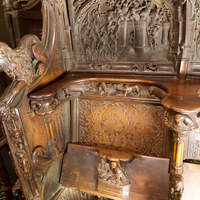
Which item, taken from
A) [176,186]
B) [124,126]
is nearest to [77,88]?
[124,126]

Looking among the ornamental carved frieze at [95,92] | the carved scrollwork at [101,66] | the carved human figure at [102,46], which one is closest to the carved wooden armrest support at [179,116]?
the ornamental carved frieze at [95,92]

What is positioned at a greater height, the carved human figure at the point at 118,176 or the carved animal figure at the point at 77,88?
the carved animal figure at the point at 77,88

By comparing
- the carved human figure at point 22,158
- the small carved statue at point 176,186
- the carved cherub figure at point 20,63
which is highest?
the carved cherub figure at point 20,63

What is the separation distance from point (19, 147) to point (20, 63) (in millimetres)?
532

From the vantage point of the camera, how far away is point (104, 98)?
1.58 metres

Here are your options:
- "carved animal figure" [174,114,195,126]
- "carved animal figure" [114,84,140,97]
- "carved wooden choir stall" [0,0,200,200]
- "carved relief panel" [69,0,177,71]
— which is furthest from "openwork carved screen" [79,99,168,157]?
"carved animal figure" [174,114,195,126]

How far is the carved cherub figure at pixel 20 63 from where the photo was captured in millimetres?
1097

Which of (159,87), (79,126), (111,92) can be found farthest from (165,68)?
(79,126)

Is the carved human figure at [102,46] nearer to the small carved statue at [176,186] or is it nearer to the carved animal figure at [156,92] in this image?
the carved animal figure at [156,92]

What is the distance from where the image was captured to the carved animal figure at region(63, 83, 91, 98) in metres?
1.40

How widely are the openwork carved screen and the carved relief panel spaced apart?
1.07ft

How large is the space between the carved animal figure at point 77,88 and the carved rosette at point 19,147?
0.39 m

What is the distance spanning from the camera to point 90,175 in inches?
62.8

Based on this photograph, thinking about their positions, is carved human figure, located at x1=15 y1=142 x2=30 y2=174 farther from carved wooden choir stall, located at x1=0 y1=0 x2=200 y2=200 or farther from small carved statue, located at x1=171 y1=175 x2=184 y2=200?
small carved statue, located at x1=171 y1=175 x2=184 y2=200
